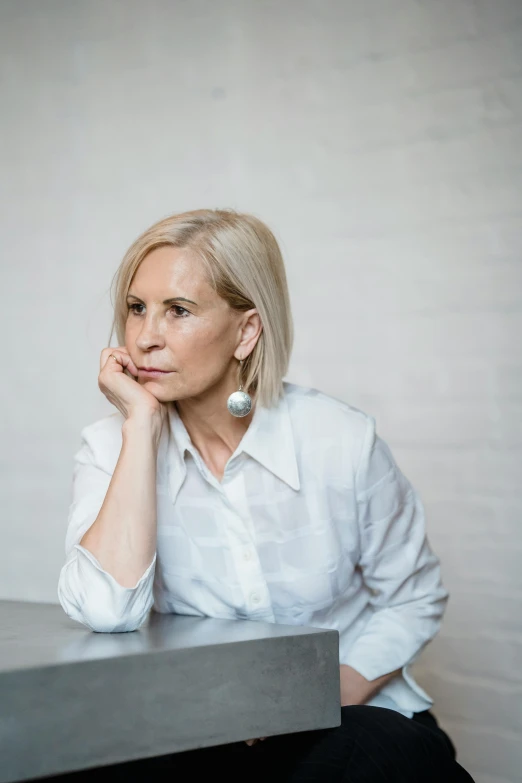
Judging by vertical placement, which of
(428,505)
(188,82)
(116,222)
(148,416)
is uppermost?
(188,82)

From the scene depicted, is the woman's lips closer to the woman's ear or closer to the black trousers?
the woman's ear

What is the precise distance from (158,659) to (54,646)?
0.52 feet

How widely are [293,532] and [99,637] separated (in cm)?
51

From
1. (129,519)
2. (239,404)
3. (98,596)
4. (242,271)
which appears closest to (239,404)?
(239,404)

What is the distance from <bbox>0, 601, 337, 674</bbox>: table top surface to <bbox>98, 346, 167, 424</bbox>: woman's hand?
0.37 m

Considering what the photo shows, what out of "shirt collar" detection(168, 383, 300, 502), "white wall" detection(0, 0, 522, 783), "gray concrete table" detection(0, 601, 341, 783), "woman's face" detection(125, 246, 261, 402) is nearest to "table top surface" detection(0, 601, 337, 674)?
"gray concrete table" detection(0, 601, 341, 783)

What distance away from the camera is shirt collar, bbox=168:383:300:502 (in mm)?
1653

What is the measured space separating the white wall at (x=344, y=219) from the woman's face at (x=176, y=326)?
0.98 meters

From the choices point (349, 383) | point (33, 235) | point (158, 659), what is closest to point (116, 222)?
point (33, 235)

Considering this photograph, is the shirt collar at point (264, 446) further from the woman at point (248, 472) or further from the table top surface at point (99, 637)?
the table top surface at point (99, 637)

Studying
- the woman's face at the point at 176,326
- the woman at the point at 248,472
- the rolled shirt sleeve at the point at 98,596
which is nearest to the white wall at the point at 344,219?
the woman at the point at 248,472

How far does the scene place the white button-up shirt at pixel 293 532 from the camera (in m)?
1.64

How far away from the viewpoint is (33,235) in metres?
3.06

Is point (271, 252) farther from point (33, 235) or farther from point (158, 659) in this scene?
point (33, 235)
